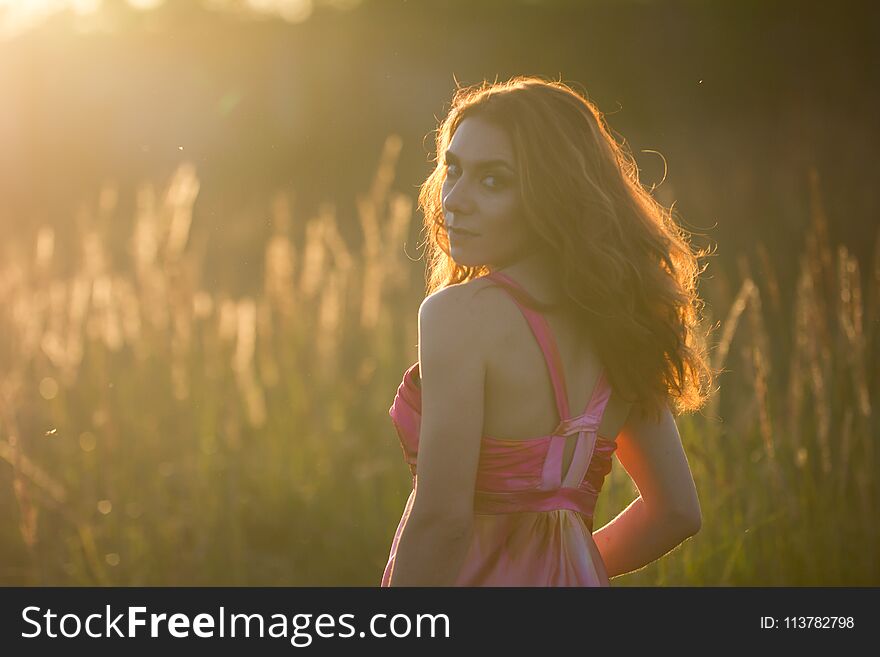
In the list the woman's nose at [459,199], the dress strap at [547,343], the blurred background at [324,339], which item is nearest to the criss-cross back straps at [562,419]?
the dress strap at [547,343]

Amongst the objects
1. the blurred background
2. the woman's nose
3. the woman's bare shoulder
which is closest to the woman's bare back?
the woman's bare shoulder

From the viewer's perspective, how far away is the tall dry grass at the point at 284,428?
8.95 ft

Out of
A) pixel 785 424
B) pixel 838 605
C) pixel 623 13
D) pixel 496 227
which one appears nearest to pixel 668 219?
pixel 496 227

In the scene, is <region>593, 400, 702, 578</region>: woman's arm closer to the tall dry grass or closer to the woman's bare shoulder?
the woman's bare shoulder

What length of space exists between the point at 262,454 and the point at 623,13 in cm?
535

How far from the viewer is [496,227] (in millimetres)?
1397

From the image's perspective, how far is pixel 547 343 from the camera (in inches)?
52.1

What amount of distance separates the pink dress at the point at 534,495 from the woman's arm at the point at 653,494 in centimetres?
11

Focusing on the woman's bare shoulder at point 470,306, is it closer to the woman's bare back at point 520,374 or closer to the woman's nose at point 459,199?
the woman's bare back at point 520,374

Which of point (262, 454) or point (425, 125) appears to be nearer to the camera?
point (262, 454)

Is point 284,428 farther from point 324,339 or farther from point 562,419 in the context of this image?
point 562,419

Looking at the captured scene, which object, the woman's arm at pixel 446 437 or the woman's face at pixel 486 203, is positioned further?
the woman's face at pixel 486 203

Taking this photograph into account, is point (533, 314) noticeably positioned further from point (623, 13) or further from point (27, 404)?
point (623, 13)

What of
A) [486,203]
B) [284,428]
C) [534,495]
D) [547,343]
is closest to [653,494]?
[534,495]
